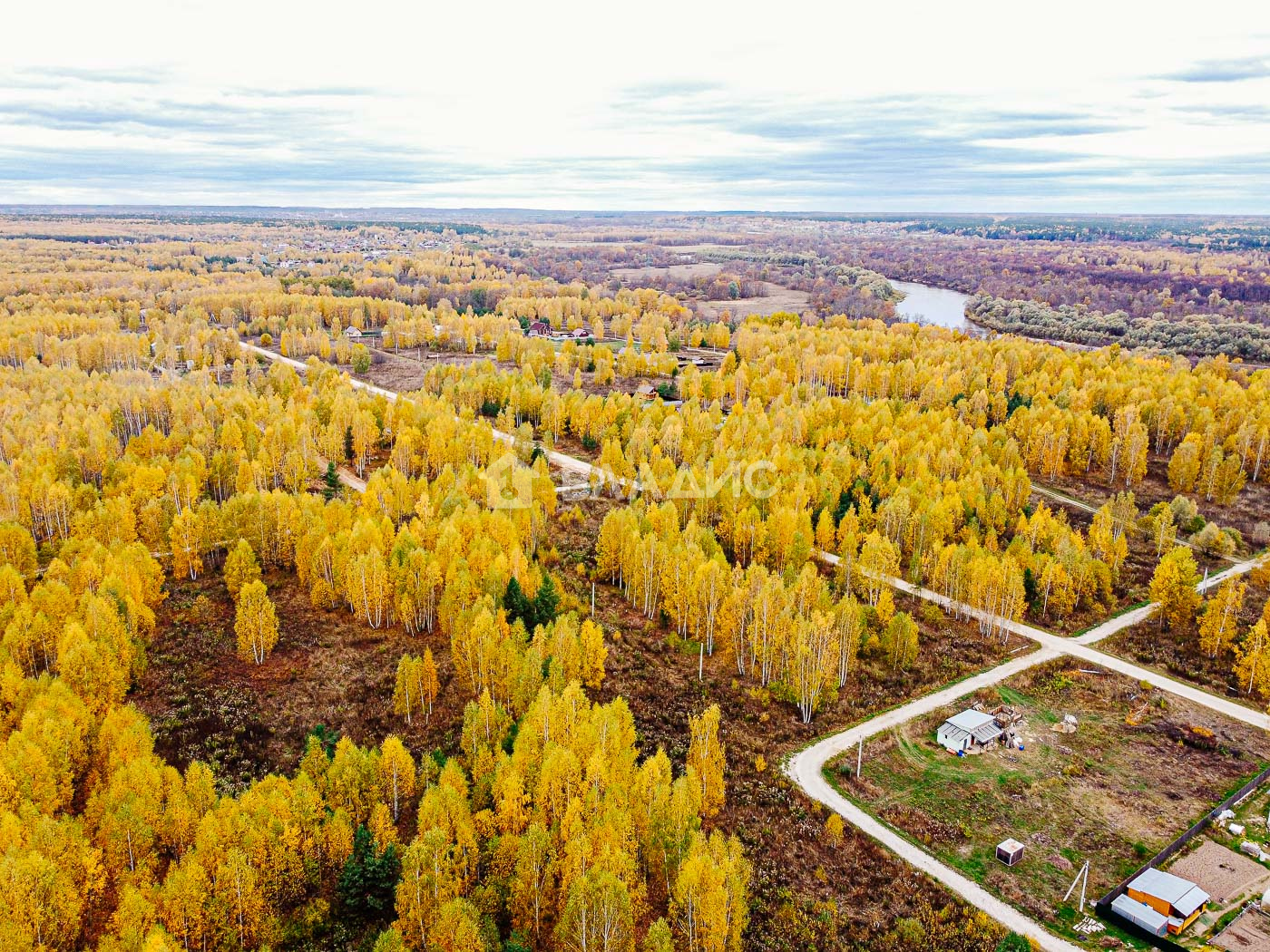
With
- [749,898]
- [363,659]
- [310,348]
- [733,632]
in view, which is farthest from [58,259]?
[749,898]

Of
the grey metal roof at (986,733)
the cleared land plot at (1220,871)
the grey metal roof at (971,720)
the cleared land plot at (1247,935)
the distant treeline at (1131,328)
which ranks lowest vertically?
the cleared land plot at (1220,871)

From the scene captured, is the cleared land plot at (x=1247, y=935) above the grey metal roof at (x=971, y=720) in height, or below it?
below

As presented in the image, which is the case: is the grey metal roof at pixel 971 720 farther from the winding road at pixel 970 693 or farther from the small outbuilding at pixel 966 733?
the winding road at pixel 970 693

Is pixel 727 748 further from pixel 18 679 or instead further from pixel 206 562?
pixel 206 562

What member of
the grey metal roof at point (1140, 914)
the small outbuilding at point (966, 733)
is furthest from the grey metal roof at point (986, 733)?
the grey metal roof at point (1140, 914)

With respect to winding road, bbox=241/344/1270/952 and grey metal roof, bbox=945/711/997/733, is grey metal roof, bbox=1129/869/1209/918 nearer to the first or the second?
winding road, bbox=241/344/1270/952

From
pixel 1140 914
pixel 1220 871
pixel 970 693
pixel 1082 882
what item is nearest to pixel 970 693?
pixel 970 693

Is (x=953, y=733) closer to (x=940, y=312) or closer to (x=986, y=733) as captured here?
(x=986, y=733)
